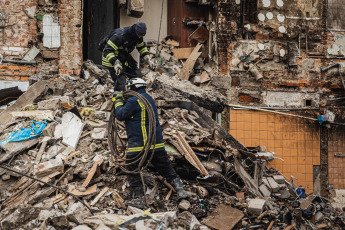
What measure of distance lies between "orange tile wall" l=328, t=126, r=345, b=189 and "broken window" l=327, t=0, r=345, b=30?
2904 mm

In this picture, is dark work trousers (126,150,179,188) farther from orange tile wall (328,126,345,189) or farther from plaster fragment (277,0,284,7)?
plaster fragment (277,0,284,7)

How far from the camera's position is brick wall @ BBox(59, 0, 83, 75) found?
31.3 ft

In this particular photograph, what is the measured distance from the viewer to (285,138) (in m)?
10.5

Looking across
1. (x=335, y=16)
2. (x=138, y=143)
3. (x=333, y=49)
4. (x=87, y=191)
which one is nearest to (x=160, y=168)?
(x=138, y=143)

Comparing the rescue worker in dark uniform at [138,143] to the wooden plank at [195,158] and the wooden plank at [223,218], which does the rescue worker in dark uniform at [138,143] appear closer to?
the wooden plank at [223,218]

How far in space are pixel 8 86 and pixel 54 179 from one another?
13.9ft

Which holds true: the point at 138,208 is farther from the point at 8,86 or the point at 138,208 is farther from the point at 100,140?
the point at 8,86

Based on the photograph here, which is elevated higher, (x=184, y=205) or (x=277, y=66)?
(x=277, y=66)

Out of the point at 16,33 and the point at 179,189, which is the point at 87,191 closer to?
the point at 179,189

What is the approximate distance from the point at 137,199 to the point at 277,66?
6631mm

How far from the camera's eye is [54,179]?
19.7ft

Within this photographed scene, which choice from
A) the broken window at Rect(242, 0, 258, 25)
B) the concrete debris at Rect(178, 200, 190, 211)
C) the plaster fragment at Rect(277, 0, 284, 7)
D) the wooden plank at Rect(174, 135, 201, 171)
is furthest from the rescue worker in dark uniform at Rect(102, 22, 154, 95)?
the plaster fragment at Rect(277, 0, 284, 7)

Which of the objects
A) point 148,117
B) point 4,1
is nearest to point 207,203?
point 148,117

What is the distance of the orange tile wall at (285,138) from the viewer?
1037 cm
